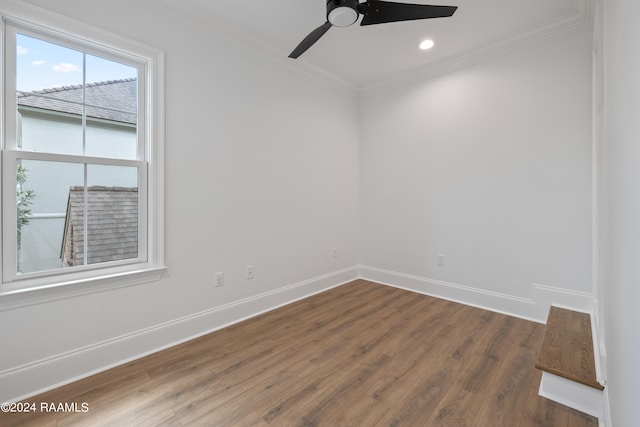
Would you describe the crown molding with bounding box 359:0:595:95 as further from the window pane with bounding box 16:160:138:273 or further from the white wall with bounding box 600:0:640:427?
the window pane with bounding box 16:160:138:273

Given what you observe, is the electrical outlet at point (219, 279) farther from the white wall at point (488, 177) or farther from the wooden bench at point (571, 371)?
the wooden bench at point (571, 371)

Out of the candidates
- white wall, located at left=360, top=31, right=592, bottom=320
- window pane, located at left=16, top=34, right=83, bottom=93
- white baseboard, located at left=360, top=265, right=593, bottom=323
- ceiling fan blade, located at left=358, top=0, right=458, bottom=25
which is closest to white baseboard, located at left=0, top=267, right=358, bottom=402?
white baseboard, located at left=360, top=265, right=593, bottom=323

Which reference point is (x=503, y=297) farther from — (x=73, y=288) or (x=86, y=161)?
(x=86, y=161)

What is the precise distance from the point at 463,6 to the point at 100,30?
112 inches

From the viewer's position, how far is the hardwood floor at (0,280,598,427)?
62.6 inches

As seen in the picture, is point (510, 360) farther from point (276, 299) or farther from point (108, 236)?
point (108, 236)

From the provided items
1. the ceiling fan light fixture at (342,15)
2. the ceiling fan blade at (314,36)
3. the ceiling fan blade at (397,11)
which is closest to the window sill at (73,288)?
the ceiling fan blade at (314,36)

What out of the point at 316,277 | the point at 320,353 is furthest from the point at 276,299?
the point at 320,353

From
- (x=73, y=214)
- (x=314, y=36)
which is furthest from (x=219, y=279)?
(x=314, y=36)

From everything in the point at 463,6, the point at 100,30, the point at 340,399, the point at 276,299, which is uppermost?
the point at 463,6

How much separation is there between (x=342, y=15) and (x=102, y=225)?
7.55 ft

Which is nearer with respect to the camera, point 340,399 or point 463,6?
point 340,399

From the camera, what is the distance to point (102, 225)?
6.88 feet

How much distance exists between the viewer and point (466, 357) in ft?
7.11
